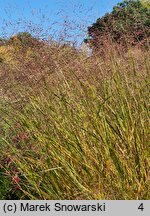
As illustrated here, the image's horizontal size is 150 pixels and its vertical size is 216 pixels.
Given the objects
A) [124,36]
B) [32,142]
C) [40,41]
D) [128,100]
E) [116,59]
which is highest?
[40,41]

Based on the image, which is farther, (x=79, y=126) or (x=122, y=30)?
(x=122, y=30)

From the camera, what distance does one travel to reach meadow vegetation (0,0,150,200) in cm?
253

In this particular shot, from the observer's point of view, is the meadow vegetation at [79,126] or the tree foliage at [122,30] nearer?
the meadow vegetation at [79,126]

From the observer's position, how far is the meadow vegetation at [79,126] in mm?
2533

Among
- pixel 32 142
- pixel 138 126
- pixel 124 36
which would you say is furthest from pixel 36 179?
pixel 124 36

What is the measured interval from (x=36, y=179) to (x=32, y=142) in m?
0.33

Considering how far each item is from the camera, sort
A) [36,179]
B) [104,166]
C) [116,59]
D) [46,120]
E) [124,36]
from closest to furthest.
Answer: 1. [104,166]
2. [36,179]
3. [46,120]
4. [116,59]
5. [124,36]

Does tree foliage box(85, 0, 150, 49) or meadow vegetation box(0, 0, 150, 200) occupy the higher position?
tree foliage box(85, 0, 150, 49)

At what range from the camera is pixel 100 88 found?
3105 millimetres

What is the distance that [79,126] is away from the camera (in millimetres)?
2764

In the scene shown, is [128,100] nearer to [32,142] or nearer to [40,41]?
[32,142]

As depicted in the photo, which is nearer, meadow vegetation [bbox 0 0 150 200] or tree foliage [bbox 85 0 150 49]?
meadow vegetation [bbox 0 0 150 200]

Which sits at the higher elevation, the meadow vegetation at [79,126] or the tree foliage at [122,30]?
the tree foliage at [122,30]

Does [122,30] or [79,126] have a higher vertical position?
[122,30]
